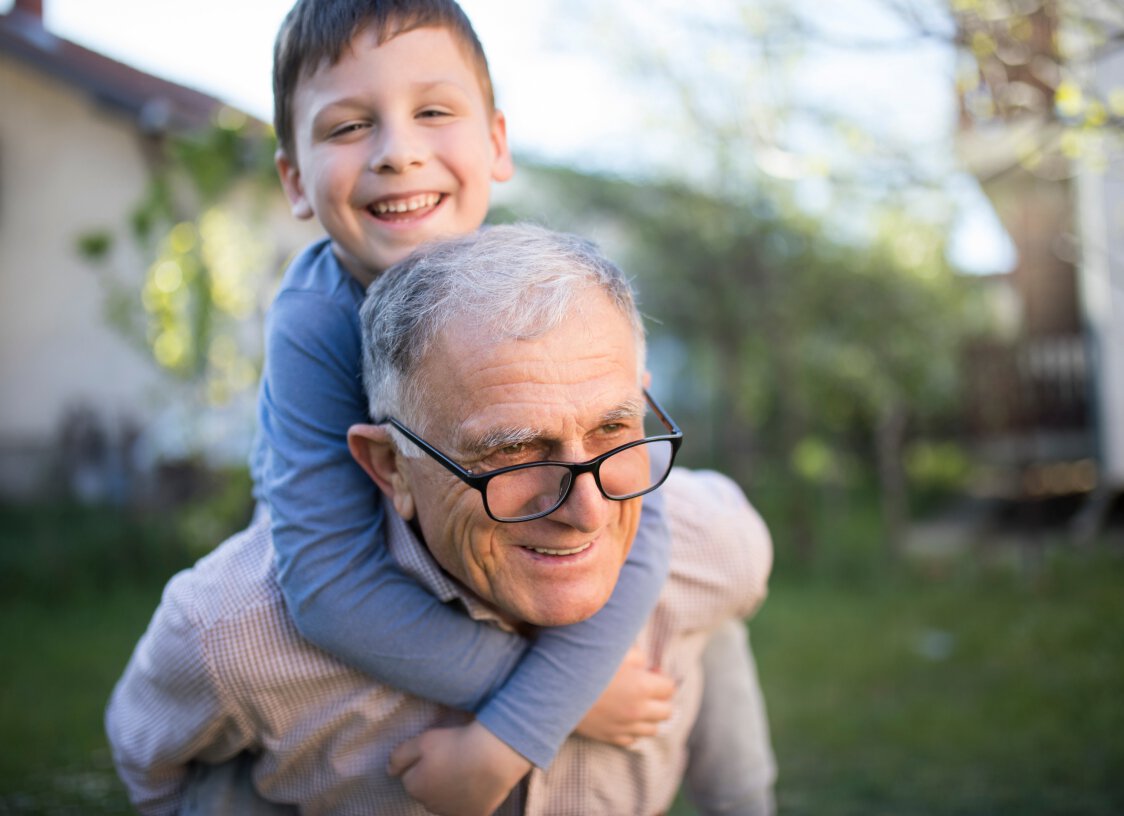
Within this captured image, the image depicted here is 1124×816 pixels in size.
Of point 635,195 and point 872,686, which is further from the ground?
point 635,195

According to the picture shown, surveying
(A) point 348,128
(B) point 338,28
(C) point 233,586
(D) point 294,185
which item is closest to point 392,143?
(A) point 348,128

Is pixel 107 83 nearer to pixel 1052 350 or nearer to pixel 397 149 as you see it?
pixel 1052 350

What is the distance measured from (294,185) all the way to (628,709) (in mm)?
1418

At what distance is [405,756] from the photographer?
2.10 meters

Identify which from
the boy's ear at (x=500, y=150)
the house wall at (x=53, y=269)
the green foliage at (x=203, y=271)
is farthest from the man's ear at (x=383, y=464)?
the house wall at (x=53, y=269)

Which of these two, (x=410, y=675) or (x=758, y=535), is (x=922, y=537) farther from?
(x=410, y=675)

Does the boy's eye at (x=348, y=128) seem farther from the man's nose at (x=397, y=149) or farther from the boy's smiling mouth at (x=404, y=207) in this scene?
the boy's smiling mouth at (x=404, y=207)

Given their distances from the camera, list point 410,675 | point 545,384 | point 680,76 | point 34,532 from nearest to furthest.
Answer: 1. point 545,384
2. point 410,675
3. point 680,76
4. point 34,532

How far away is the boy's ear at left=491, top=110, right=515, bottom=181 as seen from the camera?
96.6 inches

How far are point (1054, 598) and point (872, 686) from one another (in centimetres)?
219

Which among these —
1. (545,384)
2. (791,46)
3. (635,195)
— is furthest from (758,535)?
(635,195)

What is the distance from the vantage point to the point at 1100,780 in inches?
172

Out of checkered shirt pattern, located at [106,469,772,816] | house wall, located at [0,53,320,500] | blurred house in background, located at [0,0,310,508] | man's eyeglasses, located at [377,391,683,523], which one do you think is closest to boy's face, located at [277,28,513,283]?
man's eyeglasses, located at [377,391,683,523]

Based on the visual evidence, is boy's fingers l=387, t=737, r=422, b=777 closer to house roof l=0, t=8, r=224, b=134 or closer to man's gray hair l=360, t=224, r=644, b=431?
man's gray hair l=360, t=224, r=644, b=431
